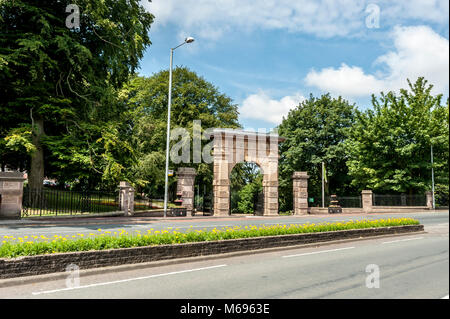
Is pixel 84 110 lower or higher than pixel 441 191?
higher

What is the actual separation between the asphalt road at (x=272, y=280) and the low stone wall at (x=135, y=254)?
0.32 m

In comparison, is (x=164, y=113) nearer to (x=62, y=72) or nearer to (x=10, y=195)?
(x=62, y=72)

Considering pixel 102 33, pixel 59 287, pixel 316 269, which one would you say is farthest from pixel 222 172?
pixel 59 287

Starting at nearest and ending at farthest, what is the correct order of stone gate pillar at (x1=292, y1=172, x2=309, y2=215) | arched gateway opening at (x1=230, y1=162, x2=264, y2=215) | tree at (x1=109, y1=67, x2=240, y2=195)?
stone gate pillar at (x1=292, y1=172, x2=309, y2=215) < tree at (x1=109, y1=67, x2=240, y2=195) < arched gateway opening at (x1=230, y1=162, x2=264, y2=215)

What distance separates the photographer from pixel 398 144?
3275cm

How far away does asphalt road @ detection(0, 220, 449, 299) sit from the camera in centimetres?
579

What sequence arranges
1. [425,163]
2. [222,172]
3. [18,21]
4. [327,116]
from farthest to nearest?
[327,116]
[425,163]
[222,172]
[18,21]

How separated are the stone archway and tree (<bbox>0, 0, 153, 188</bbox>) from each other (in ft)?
29.5

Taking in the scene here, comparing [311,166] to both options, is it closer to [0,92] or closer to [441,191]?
[441,191]

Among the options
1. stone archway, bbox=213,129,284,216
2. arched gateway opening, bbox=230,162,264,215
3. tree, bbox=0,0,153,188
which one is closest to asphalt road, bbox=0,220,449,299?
tree, bbox=0,0,153,188

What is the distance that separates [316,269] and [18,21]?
906 inches

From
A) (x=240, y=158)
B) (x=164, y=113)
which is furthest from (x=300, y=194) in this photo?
(x=164, y=113)

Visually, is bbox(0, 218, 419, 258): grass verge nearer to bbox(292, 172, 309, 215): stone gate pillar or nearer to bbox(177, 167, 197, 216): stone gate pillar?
bbox(177, 167, 197, 216): stone gate pillar
